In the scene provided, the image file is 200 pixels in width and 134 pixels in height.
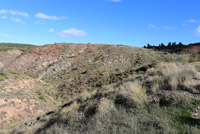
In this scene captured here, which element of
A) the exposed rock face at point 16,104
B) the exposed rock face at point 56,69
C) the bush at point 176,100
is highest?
the bush at point 176,100

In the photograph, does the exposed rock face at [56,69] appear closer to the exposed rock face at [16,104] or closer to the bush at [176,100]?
the exposed rock face at [16,104]

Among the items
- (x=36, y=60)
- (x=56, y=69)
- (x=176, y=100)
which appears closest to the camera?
(x=176, y=100)

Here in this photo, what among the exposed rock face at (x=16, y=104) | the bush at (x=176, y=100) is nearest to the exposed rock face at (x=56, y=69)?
the exposed rock face at (x=16, y=104)

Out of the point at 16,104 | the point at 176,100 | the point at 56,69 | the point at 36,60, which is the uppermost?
the point at 176,100

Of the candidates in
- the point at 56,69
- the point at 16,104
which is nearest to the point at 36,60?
the point at 56,69

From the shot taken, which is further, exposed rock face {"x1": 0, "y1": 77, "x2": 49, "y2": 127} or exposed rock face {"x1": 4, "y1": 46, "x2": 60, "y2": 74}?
exposed rock face {"x1": 4, "y1": 46, "x2": 60, "y2": 74}

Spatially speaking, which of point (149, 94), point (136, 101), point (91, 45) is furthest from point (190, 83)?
point (91, 45)

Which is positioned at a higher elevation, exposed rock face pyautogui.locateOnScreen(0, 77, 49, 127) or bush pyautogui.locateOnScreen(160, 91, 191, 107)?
bush pyautogui.locateOnScreen(160, 91, 191, 107)

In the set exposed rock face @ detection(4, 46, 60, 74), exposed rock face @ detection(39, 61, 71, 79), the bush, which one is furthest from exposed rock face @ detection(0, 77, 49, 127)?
exposed rock face @ detection(4, 46, 60, 74)

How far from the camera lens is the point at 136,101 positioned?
583 cm

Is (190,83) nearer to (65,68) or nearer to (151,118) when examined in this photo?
(151,118)

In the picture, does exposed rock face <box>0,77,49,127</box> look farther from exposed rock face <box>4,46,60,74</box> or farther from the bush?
exposed rock face <box>4,46,60,74</box>

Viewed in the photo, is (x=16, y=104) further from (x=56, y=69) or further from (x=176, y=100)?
(x=56, y=69)

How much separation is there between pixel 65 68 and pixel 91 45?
13.4 m
